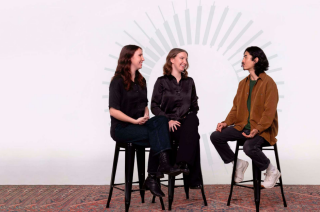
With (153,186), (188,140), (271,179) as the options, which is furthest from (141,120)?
(271,179)

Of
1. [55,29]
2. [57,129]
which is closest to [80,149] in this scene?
[57,129]

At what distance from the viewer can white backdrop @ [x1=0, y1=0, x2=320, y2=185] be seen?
4.73m

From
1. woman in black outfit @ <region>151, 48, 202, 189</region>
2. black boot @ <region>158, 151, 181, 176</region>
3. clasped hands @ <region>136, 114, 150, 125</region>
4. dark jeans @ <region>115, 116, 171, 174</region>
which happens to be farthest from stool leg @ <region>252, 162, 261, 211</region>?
clasped hands @ <region>136, 114, 150, 125</region>

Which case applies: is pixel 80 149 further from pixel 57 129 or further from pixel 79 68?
pixel 79 68

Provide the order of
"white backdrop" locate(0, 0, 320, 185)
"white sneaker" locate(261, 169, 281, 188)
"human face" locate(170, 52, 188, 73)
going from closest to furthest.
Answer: "white sneaker" locate(261, 169, 281, 188)
"human face" locate(170, 52, 188, 73)
"white backdrop" locate(0, 0, 320, 185)

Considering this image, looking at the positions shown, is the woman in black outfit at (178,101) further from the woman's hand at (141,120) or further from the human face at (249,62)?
the human face at (249,62)

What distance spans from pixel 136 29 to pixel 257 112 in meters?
2.27

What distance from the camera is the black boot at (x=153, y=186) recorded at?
3.02 metres

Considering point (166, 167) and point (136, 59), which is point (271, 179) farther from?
point (136, 59)

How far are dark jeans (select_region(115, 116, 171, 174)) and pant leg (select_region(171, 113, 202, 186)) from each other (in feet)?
0.45

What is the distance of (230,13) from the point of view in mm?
4840

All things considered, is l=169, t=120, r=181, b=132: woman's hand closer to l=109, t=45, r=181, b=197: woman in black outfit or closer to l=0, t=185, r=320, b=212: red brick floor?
l=109, t=45, r=181, b=197: woman in black outfit

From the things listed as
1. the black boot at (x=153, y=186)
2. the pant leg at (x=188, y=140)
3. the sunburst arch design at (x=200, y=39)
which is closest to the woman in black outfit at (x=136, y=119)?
the black boot at (x=153, y=186)

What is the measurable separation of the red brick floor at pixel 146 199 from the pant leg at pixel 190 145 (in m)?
0.29
